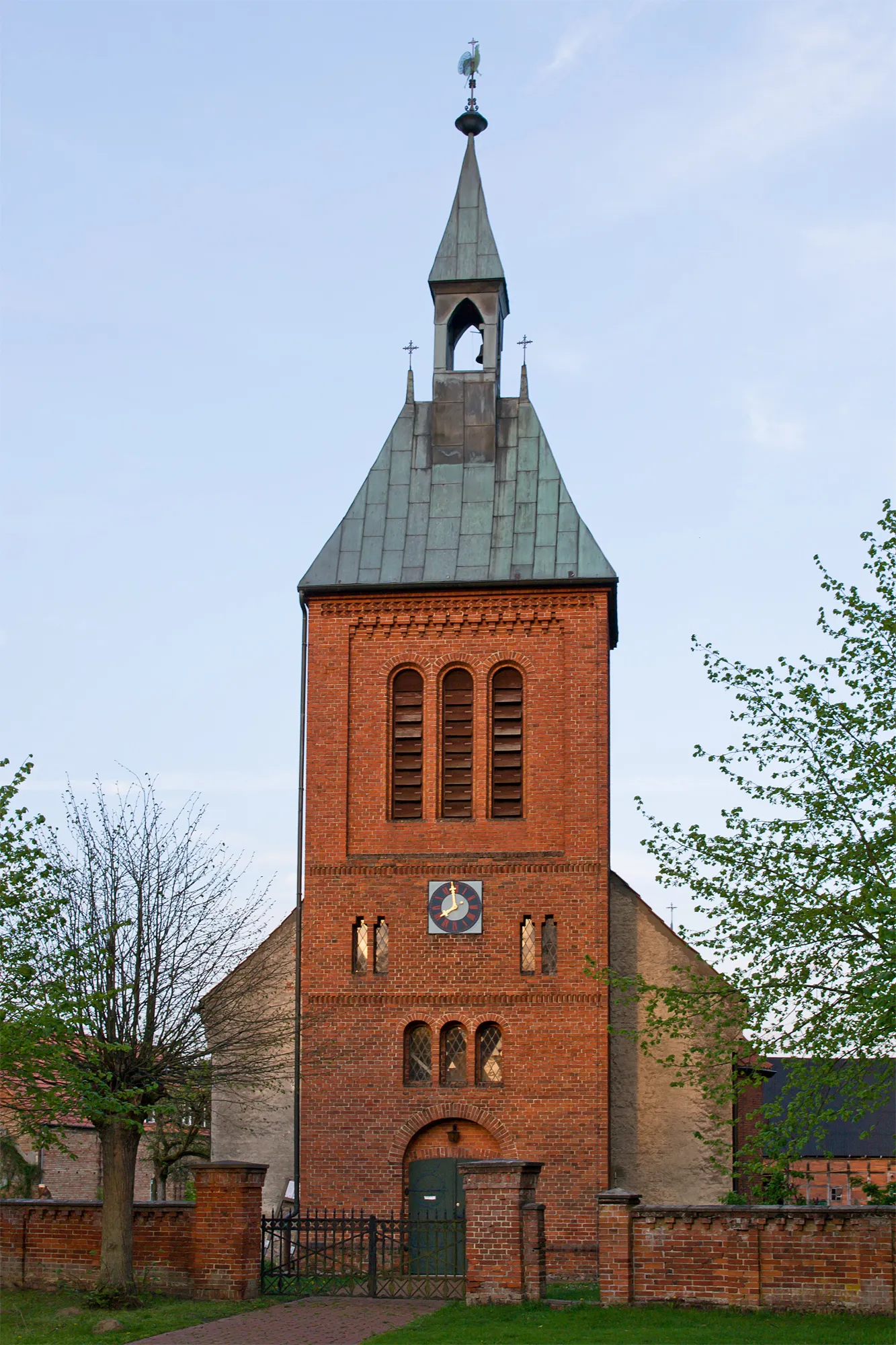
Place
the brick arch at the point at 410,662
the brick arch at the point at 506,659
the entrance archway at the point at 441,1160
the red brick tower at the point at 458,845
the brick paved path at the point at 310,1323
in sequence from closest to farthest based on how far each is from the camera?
the brick paved path at the point at 310,1323, the entrance archway at the point at 441,1160, the red brick tower at the point at 458,845, the brick arch at the point at 506,659, the brick arch at the point at 410,662

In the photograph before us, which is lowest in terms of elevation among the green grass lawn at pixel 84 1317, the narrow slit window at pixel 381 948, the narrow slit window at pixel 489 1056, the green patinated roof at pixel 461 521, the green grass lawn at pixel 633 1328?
the green grass lawn at pixel 84 1317

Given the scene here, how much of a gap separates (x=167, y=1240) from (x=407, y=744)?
30.6 feet

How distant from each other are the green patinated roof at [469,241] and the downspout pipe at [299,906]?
691cm

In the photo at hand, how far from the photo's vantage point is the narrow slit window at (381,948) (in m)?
26.5

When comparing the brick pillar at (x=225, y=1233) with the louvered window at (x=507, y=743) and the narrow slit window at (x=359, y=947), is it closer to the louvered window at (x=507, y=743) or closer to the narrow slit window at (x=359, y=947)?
the narrow slit window at (x=359, y=947)

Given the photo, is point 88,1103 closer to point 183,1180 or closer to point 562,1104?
point 562,1104

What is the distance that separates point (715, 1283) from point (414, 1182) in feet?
24.7

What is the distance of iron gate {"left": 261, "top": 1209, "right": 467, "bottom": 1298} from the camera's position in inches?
837

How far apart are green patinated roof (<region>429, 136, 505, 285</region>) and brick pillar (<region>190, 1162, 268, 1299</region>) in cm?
1663

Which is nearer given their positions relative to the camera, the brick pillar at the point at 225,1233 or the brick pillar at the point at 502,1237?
the brick pillar at the point at 502,1237

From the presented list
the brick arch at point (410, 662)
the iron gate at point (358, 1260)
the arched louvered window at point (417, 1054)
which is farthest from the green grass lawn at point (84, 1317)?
the brick arch at point (410, 662)

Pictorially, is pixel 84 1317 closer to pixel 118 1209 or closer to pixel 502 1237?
pixel 118 1209

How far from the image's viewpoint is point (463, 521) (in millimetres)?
28922

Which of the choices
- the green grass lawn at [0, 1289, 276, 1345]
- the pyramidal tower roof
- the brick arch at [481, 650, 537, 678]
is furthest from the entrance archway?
the pyramidal tower roof
